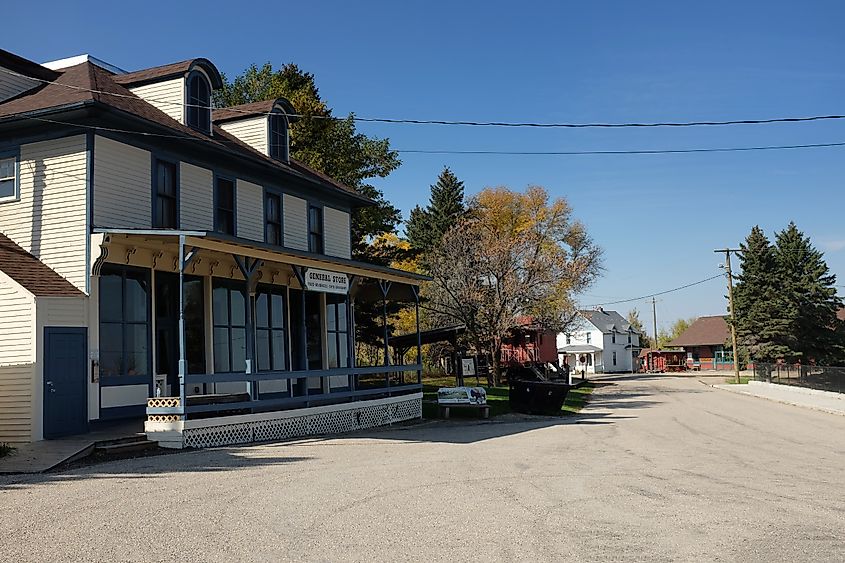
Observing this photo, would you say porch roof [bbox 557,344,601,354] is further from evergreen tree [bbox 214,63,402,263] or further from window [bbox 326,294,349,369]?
A: window [bbox 326,294,349,369]

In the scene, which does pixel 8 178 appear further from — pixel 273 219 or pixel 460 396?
pixel 460 396

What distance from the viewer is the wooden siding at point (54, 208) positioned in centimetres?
1658

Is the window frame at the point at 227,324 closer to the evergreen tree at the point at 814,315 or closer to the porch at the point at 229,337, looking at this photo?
the porch at the point at 229,337

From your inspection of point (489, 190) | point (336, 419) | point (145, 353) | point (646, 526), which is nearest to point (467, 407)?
point (336, 419)

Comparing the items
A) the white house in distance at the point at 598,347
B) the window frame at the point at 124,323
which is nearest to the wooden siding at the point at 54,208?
the window frame at the point at 124,323

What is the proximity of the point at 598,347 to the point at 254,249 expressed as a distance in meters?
74.2

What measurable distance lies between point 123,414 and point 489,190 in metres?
50.2

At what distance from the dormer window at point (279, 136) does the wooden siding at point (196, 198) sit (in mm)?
4537

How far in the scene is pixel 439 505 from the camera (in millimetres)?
9812

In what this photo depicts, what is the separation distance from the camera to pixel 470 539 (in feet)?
26.3

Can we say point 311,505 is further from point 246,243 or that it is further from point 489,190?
point 489,190

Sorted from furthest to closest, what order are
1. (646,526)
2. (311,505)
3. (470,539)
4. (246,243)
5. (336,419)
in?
1. (336,419)
2. (246,243)
3. (311,505)
4. (646,526)
5. (470,539)

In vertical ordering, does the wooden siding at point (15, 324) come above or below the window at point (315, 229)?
below

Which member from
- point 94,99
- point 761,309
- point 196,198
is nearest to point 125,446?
point 94,99
